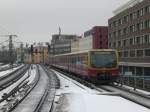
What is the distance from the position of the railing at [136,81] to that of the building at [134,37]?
135 feet

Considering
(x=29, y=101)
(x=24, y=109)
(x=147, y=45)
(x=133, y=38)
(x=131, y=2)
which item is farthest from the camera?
(x=131, y=2)

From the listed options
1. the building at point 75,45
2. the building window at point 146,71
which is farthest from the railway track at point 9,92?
the building at point 75,45

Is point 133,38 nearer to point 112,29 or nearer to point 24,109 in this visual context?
point 112,29

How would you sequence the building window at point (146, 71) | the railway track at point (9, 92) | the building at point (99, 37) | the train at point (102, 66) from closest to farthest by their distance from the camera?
1. the railway track at point (9, 92)
2. the train at point (102, 66)
3. the building window at point (146, 71)
4. the building at point (99, 37)

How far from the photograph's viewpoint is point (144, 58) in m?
75.1

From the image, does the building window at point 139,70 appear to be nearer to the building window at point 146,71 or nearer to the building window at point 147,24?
the building window at point 146,71

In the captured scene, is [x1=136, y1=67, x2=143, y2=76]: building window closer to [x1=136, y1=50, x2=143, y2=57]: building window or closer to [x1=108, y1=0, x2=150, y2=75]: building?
[x1=108, y1=0, x2=150, y2=75]: building

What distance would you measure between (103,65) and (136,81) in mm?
4624

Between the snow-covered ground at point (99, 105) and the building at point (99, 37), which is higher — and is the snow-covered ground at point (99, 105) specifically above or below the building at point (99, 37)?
below

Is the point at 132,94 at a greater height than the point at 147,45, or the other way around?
the point at 147,45

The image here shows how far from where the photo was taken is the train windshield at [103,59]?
107ft

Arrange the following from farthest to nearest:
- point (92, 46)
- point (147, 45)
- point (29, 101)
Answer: point (92, 46)
point (147, 45)
point (29, 101)

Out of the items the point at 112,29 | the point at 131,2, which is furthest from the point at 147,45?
the point at 112,29

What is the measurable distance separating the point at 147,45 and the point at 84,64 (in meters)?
41.5
